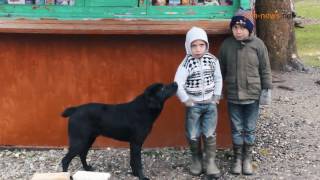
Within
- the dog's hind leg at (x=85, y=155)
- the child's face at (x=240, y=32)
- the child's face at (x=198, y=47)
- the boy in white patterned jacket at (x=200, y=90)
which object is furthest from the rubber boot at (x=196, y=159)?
the child's face at (x=240, y=32)

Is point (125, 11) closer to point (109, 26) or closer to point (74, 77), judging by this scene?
point (109, 26)

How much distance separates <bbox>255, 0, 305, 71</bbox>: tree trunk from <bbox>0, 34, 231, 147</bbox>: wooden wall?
5.97 m

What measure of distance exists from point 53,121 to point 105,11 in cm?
142

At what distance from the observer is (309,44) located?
17.7 m

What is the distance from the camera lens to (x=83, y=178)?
4.97 metres

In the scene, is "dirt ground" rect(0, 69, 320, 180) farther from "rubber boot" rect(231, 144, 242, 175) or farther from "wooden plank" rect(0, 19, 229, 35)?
"wooden plank" rect(0, 19, 229, 35)

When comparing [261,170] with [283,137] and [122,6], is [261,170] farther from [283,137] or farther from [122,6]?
[122,6]

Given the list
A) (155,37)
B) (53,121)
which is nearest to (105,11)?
(155,37)

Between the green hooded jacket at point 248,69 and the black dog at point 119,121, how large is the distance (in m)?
0.69

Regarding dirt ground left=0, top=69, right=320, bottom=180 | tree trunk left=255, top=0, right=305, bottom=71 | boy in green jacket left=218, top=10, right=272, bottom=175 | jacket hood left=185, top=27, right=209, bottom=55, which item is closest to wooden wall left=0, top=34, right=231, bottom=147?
dirt ground left=0, top=69, right=320, bottom=180

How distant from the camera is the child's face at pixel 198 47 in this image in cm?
559

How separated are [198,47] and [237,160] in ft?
4.26

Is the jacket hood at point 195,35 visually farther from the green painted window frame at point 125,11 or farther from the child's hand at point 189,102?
the green painted window frame at point 125,11

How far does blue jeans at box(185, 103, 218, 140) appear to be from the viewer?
18.9 ft
